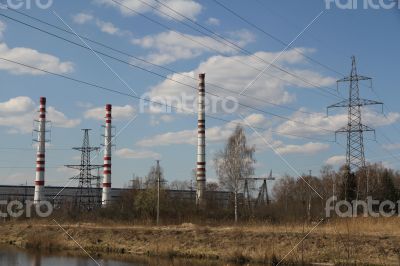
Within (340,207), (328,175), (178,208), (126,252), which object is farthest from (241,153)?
(328,175)

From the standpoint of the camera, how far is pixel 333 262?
27625 mm

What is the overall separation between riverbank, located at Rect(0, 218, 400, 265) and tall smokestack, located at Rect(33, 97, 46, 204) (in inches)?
1040

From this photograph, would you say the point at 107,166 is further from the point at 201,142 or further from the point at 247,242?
the point at 247,242

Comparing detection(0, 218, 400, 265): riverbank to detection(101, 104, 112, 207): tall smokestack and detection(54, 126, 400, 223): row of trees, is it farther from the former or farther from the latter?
detection(101, 104, 112, 207): tall smokestack

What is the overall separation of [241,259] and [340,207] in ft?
77.5

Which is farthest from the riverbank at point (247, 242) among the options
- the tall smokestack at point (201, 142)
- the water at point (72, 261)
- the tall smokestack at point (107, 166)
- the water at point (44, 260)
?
the tall smokestack at point (107, 166)

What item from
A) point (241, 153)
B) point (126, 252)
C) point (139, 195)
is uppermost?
point (241, 153)

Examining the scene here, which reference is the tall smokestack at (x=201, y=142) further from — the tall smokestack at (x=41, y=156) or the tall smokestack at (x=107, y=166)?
the tall smokestack at (x=41, y=156)

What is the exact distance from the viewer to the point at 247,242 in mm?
31812

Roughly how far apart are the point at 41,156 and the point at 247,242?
148 ft

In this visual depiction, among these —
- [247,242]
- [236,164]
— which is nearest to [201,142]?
[236,164]

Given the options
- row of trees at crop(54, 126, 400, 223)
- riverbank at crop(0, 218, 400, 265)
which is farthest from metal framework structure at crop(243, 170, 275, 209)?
riverbank at crop(0, 218, 400, 265)

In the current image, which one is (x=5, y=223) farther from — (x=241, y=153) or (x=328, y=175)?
(x=328, y=175)

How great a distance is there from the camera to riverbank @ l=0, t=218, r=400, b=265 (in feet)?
92.5
